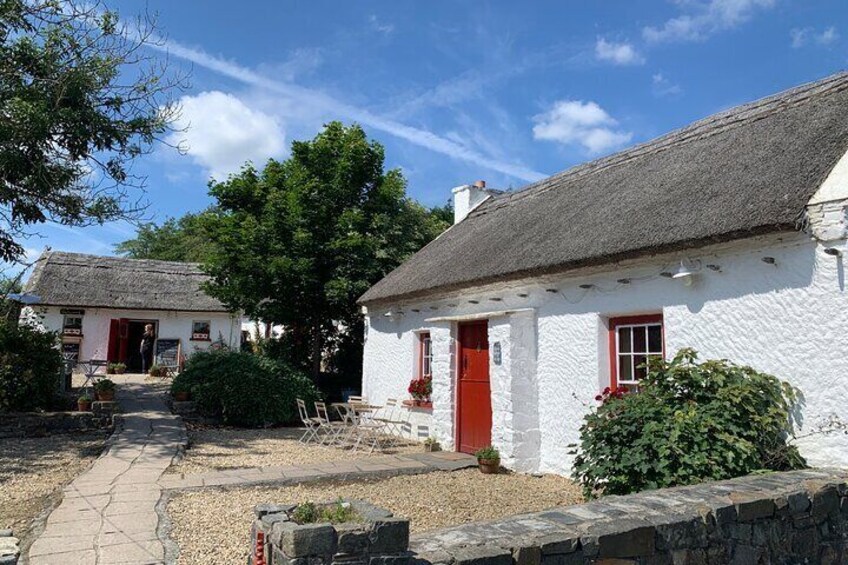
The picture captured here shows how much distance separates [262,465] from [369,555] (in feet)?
19.3

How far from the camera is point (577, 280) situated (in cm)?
760

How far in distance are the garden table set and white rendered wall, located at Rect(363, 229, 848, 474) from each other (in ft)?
3.63

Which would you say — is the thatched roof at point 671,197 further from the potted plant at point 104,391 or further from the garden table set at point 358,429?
the potted plant at point 104,391

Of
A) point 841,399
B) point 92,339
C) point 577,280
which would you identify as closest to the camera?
point 841,399

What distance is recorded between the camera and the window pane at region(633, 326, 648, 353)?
700 cm

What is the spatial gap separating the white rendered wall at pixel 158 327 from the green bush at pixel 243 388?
9066mm

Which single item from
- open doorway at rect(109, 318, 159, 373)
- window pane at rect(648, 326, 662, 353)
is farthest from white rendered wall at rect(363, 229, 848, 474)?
open doorway at rect(109, 318, 159, 373)

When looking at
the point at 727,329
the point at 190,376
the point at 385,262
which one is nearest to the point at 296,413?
the point at 190,376

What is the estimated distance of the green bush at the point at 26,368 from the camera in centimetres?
1063

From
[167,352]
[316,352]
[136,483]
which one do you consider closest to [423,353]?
[316,352]

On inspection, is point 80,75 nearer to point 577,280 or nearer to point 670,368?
point 577,280

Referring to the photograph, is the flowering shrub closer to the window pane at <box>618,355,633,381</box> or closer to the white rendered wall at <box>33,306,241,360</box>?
the window pane at <box>618,355,633,381</box>

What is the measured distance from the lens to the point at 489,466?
25.8 feet

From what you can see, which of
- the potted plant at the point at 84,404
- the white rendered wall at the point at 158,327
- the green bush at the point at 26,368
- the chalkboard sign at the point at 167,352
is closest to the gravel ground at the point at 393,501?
the potted plant at the point at 84,404
